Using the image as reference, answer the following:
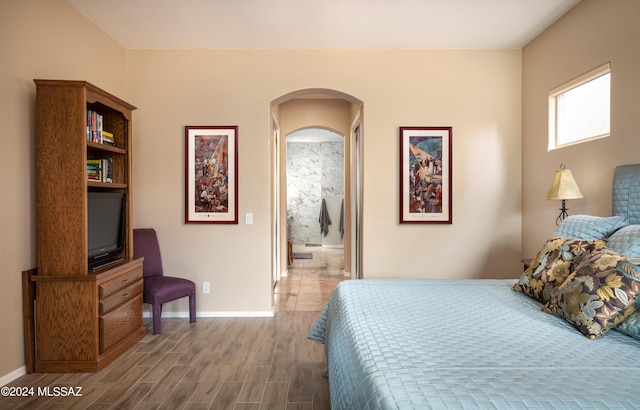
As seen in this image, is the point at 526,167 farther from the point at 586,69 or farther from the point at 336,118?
the point at 336,118

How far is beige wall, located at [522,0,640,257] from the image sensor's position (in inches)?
97.9

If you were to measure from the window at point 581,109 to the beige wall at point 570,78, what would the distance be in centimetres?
7

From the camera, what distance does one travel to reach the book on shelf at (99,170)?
3.02 metres

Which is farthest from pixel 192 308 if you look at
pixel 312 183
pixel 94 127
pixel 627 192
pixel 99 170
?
pixel 312 183

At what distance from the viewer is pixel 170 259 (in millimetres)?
3881

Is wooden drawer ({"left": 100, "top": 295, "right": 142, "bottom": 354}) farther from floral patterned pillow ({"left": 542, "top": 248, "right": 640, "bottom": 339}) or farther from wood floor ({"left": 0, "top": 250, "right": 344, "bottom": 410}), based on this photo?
floral patterned pillow ({"left": 542, "top": 248, "right": 640, "bottom": 339})

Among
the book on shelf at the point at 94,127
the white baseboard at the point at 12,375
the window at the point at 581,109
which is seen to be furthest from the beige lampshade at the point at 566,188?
the white baseboard at the point at 12,375

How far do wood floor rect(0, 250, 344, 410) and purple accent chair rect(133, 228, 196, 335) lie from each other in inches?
9.4

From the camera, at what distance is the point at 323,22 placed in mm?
3252

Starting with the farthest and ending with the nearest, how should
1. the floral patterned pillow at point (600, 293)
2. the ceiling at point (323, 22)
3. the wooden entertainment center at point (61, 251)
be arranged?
the ceiling at point (323, 22) → the wooden entertainment center at point (61, 251) → the floral patterned pillow at point (600, 293)

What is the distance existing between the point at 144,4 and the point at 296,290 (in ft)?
12.1

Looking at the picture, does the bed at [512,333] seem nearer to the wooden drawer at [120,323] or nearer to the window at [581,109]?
the window at [581,109]

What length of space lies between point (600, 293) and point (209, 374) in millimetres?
2424

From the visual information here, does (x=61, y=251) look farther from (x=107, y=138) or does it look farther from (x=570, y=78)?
(x=570, y=78)
